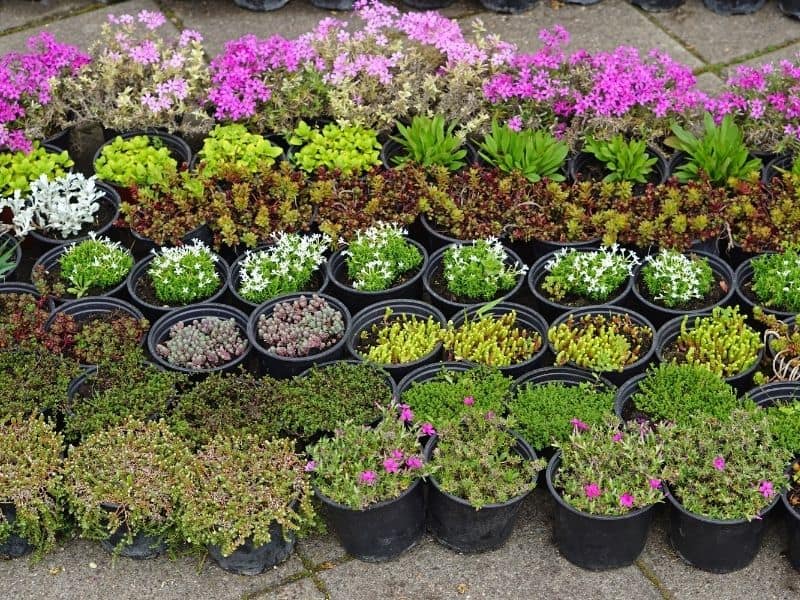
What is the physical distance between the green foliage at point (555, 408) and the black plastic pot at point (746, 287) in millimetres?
906

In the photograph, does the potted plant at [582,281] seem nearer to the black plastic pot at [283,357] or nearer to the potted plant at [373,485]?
the black plastic pot at [283,357]

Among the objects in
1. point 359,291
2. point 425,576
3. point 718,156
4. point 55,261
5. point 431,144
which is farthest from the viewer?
point 431,144

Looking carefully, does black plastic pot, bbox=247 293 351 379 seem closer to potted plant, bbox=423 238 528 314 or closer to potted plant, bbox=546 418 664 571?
potted plant, bbox=423 238 528 314

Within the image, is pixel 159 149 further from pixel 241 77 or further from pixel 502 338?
pixel 502 338

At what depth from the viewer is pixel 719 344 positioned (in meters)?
4.68

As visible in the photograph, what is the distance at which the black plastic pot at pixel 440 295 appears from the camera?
500 cm

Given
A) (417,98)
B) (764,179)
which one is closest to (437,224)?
(417,98)

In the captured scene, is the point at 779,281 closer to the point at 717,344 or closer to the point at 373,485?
the point at 717,344

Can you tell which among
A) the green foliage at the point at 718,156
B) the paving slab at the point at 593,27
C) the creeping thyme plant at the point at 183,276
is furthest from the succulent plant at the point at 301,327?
the paving slab at the point at 593,27

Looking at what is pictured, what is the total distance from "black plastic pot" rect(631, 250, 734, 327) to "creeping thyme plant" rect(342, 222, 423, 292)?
105 centimetres

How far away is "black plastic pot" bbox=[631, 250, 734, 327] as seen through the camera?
16.2ft

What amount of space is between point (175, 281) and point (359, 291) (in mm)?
867

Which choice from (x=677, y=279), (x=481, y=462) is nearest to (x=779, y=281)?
(x=677, y=279)

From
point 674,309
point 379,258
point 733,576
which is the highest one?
point 379,258
